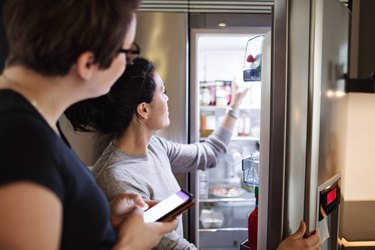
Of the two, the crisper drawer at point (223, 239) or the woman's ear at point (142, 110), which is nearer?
the woman's ear at point (142, 110)

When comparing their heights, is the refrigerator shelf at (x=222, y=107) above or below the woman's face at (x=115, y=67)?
below

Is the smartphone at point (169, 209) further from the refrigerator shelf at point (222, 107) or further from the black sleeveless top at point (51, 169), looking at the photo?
the refrigerator shelf at point (222, 107)

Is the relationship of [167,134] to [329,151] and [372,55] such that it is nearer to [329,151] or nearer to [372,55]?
[329,151]

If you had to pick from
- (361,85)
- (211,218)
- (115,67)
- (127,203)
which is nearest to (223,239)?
(211,218)

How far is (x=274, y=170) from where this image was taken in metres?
0.90

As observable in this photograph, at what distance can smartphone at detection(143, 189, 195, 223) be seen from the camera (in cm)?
79

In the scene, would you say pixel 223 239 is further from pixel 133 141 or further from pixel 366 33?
pixel 366 33

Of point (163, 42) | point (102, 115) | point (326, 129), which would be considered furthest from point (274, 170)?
point (163, 42)

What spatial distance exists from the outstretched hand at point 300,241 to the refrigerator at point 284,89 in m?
0.02

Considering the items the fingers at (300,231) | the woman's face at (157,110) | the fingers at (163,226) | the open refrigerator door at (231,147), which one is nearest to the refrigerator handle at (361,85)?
the fingers at (300,231)

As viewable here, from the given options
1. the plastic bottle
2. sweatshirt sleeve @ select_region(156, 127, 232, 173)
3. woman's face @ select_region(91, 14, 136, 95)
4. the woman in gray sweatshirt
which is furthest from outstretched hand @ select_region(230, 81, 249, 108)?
woman's face @ select_region(91, 14, 136, 95)

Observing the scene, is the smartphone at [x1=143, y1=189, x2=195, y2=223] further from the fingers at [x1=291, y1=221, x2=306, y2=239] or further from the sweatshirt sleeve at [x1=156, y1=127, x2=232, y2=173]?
the sweatshirt sleeve at [x1=156, y1=127, x2=232, y2=173]

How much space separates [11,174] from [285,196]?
65 centimetres

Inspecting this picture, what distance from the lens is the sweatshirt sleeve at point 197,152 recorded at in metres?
1.48
